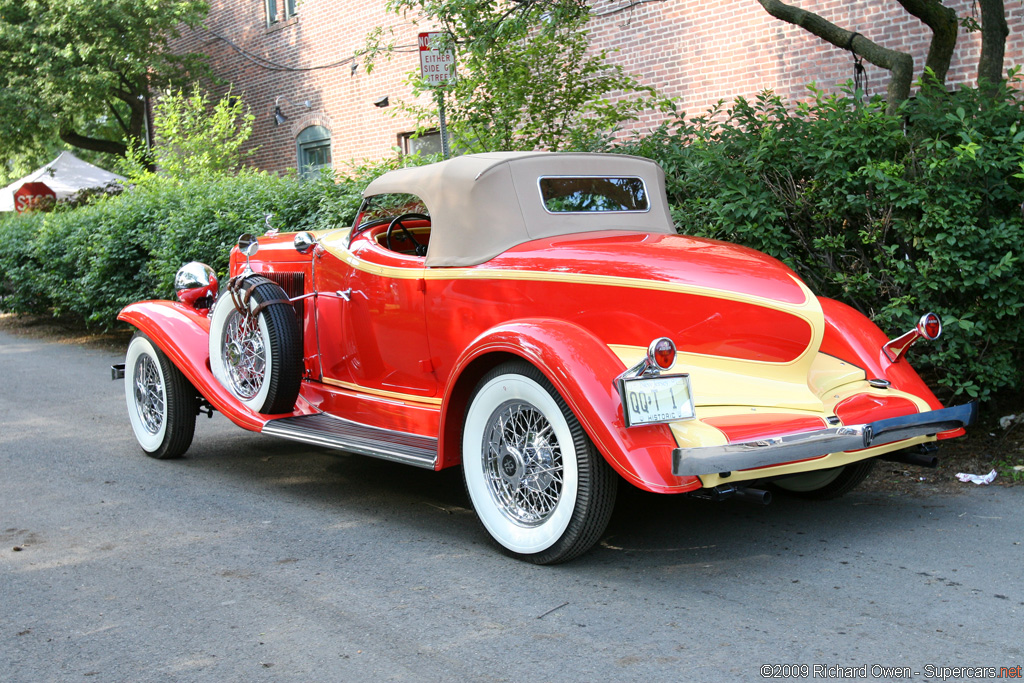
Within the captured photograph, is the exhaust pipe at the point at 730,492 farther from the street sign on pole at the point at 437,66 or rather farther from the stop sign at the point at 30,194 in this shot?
the stop sign at the point at 30,194

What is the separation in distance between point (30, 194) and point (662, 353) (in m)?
19.5

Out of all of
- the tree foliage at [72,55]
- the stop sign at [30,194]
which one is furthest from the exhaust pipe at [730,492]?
the tree foliage at [72,55]

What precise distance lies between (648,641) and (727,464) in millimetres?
716

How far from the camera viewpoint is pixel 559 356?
377 centimetres

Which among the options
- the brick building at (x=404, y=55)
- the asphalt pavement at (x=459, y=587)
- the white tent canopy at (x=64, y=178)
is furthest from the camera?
the white tent canopy at (x=64, y=178)

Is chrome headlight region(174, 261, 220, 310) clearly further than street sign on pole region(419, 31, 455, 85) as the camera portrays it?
No

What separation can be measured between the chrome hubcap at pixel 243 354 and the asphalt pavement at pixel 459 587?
0.58 meters

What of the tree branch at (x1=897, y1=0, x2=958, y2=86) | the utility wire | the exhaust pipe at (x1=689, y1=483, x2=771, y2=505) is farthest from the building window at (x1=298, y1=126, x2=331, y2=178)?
the exhaust pipe at (x1=689, y1=483, x2=771, y2=505)

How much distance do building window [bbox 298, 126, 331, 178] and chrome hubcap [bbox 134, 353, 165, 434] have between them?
1266 cm

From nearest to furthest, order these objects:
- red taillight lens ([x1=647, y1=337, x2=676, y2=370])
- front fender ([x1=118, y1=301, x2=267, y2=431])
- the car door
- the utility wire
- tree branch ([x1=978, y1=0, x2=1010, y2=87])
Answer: red taillight lens ([x1=647, y1=337, x2=676, y2=370]) < the car door < front fender ([x1=118, y1=301, x2=267, y2=431]) < tree branch ([x1=978, y1=0, x2=1010, y2=87]) < the utility wire

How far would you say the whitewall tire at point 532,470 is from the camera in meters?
3.71

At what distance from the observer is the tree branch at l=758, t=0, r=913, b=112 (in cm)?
667

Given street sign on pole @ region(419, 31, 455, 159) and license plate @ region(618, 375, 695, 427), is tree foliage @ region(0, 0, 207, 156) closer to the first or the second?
street sign on pole @ region(419, 31, 455, 159)

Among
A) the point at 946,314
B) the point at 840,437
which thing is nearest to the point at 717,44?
the point at 946,314
